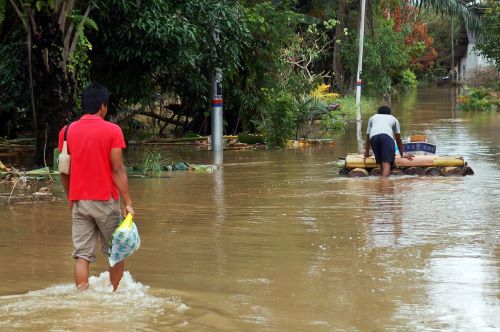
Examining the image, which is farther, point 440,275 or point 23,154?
point 23,154

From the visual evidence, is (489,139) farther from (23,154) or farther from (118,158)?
(118,158)

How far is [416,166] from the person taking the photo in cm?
1566

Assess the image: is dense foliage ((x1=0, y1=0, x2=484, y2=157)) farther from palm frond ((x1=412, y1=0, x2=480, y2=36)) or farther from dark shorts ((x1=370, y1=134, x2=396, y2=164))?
palm frond ((x1=412, y1=0, x2=480, y2=36))

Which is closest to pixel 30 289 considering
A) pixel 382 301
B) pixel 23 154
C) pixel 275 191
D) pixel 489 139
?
pixel 382 301

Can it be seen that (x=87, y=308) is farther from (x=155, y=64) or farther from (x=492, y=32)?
(x=492, y=32)

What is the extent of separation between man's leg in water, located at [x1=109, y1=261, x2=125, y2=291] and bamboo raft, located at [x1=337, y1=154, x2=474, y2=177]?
8.94 m

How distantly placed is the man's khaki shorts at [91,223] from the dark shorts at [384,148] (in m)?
8.87

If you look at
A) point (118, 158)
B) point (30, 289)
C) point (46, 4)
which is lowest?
point (30, 289)

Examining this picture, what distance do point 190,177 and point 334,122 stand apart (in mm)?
14047

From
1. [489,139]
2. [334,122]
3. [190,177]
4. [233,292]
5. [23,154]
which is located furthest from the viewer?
[334,122]

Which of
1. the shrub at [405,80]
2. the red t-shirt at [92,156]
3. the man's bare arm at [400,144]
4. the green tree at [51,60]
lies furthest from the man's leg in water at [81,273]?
the shrub at [405,80]

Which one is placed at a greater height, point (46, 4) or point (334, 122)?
point (46, 4)

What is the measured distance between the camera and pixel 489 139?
24.3 meters

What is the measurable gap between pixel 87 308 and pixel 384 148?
9249 mm
